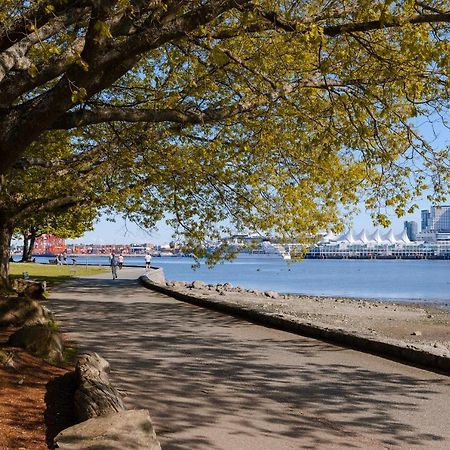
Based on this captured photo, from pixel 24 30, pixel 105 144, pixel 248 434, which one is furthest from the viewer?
pixel 105 144

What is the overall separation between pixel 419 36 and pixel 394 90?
9.23 feet

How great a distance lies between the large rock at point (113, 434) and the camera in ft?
16.4

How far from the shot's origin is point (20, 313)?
12.2 m

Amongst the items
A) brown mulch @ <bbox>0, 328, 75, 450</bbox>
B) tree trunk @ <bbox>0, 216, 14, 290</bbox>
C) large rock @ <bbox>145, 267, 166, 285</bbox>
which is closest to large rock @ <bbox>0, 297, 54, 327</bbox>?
brown mulch @ <bbox>0, 328, 75, 450</bbox>

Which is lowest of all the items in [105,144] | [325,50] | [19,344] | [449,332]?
[449,332]

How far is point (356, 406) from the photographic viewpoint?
7406mm

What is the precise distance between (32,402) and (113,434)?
2.22 metres

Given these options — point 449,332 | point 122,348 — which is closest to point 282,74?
point 122,348

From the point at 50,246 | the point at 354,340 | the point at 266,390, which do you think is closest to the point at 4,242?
the point at 354,340

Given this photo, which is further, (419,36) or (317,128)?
(317,128)

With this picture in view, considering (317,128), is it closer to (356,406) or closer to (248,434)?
(356,406)

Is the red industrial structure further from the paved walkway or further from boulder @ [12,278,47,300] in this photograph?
the paved walkway

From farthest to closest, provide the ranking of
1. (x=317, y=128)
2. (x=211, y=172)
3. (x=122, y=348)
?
(x=211, y=172)
(x=317, y=128)
(x=122, y=348)

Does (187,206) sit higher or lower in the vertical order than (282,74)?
lower
